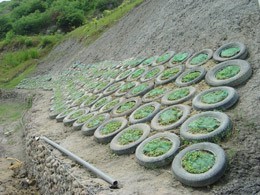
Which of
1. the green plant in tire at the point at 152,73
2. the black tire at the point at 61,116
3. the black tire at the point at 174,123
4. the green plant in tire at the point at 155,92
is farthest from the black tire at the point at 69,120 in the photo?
the black tire at the point at 174,123

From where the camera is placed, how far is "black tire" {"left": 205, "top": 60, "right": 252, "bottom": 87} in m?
7.02

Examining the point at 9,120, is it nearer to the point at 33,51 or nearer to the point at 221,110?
the point at 221,110

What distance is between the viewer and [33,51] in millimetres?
36750

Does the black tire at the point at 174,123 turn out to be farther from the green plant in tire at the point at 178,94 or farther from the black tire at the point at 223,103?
the green plant in tire at the point at 178,94

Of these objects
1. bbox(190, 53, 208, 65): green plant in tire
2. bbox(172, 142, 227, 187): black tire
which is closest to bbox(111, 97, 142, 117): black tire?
bbox(190, 53, 208, 65): green plant in tire

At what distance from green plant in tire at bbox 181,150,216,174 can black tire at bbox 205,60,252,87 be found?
7.27 feet

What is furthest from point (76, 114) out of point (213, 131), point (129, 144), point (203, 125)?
point (213, 131)

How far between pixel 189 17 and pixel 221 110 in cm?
699

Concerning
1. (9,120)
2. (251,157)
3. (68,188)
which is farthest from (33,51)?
(251,157)

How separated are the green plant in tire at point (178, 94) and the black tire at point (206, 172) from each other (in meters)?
2.14

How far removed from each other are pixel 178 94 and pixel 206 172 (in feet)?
9.93

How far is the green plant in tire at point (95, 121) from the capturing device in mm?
8883

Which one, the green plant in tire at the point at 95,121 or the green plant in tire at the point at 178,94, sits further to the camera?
the green plant in tire at the point at 95,121

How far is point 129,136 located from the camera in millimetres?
7176
